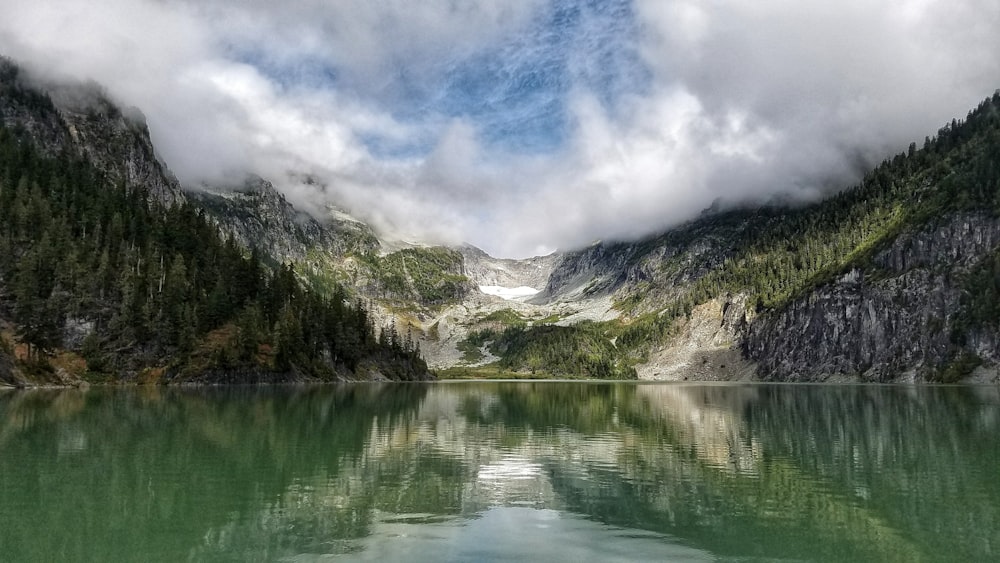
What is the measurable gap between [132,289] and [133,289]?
30 cm

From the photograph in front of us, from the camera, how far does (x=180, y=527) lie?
20.2m

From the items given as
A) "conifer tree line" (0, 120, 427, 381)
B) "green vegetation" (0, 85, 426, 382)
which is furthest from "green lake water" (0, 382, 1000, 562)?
"conifer tree line" (0, 120, 427, 381)

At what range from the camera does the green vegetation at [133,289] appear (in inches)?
4732

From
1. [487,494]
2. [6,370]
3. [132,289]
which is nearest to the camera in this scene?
[487,494]

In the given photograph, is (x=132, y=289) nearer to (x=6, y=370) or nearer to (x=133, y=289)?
(x=133, y=289)

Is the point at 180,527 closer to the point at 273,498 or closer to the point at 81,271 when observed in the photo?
the point at 273,498

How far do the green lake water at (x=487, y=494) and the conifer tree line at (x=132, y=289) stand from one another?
78.4m

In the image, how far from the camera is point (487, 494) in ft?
87.7

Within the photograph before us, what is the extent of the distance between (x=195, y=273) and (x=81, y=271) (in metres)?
26.2

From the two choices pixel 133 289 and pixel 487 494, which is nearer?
pixel 487 494

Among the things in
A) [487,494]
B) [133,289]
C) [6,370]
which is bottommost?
Result: [487,494]

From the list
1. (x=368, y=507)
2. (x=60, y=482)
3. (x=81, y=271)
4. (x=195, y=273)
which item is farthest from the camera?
(x=195, y=273)

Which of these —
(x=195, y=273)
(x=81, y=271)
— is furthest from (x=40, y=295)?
(x=195, y=273)

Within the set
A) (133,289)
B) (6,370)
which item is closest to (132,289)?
(133,289)
